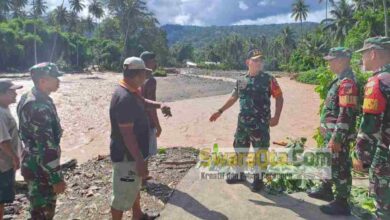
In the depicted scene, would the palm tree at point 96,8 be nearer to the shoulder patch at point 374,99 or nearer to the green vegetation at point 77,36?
the green vegetation at point 77,36

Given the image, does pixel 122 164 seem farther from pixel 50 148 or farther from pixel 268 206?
pixel 268 206

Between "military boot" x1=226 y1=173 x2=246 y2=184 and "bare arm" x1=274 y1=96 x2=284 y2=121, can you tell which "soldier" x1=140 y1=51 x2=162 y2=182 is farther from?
"bare arm" x1=274 y1=96 x2=284 y2=121

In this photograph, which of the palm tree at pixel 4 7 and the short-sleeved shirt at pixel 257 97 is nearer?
the short-sleeved shirt at pixel 257 97

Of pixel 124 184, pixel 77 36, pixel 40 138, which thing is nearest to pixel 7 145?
pixel 40 138

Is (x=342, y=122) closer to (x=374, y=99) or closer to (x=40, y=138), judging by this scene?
(x=374, y=99)

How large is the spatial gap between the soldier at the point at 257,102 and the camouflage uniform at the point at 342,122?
0.64m

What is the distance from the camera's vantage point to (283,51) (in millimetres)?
80000

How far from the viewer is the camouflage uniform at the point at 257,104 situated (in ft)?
14.2

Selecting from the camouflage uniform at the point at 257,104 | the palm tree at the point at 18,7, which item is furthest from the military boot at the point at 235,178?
the palm tree at the point at 18,7

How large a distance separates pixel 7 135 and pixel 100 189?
200 centimetres

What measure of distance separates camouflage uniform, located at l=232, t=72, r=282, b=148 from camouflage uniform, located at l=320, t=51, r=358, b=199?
0.65 meters

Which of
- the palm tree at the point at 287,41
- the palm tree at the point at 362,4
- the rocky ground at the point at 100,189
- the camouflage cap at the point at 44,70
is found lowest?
the rocky ground at the point at 100,189

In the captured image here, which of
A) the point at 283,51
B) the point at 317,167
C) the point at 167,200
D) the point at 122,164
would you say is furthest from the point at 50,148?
the point at 283,51

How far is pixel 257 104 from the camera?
4359mm
